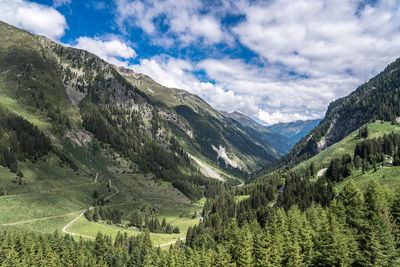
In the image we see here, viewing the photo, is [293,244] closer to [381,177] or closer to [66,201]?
[381,177]

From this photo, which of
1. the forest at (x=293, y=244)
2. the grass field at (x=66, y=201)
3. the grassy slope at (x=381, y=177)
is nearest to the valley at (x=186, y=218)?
the forest at (x=293, y=244)

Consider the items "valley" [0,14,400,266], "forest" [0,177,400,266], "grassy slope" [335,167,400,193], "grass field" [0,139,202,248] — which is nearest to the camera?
"forest" [0,177,400,266]

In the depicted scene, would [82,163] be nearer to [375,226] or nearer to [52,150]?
[52,150]

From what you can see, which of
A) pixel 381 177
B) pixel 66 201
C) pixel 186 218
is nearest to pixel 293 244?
pixel 381 177

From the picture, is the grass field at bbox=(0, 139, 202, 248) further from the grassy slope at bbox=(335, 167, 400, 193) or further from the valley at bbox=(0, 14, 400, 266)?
the grassy slope at bbox=(335, 167, 400, 193)

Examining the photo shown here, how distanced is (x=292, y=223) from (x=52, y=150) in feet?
595

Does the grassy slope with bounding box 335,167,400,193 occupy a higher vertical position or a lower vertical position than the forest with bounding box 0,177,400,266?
higher

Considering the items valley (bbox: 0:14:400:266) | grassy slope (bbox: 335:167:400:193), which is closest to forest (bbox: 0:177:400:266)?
valley (bbox: 0:14:400:266)

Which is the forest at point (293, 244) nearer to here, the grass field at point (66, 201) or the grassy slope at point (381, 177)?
the grassy slope at point (381, 177)

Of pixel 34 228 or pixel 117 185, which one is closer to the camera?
pixel 34 228

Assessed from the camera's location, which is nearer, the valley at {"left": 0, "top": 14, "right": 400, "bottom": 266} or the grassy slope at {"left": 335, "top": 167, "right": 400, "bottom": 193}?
the valley at {"left": 0, "top": 14, "right": 400, "bottom": 266}

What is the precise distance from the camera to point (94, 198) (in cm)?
15025

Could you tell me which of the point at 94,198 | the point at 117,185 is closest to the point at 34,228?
the point at 94,198

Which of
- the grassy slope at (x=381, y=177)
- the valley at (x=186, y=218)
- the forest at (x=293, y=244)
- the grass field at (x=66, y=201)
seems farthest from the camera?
the grass field at (x=66, y=201)
